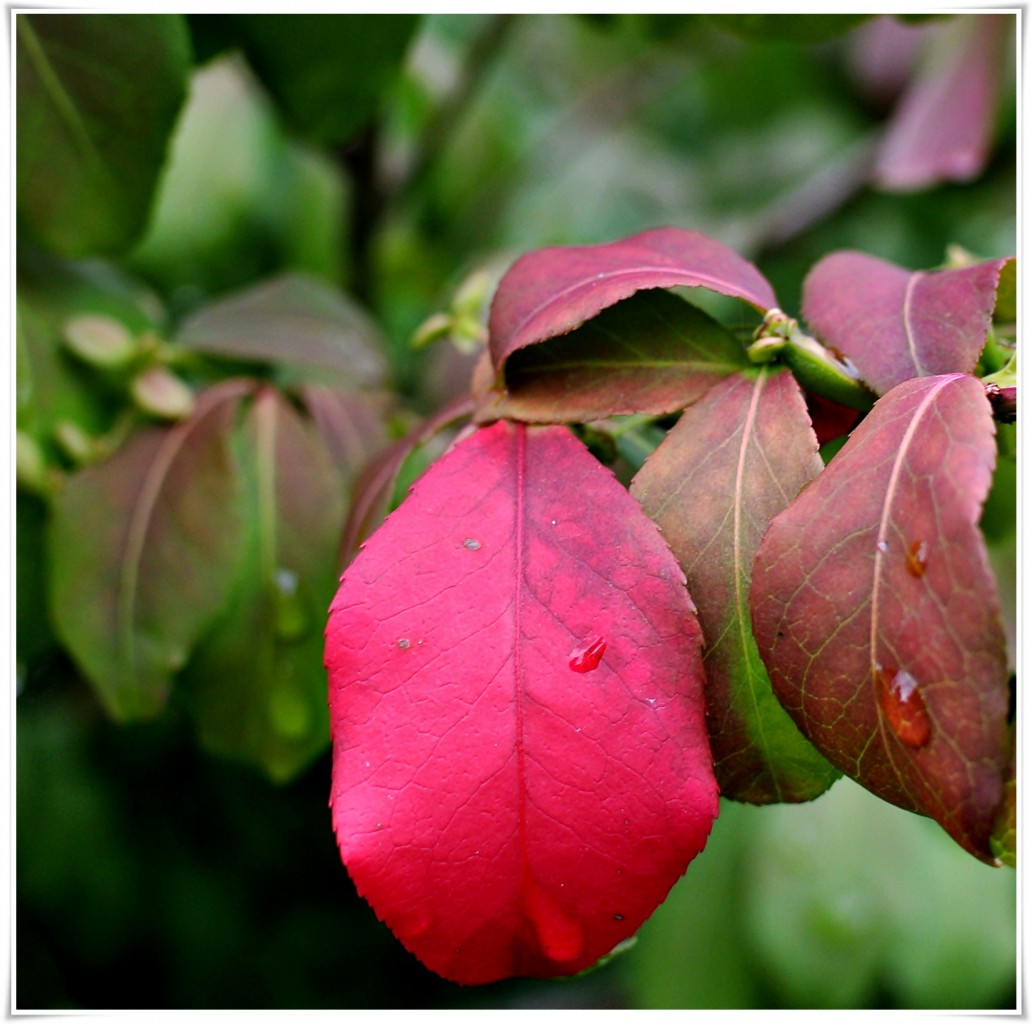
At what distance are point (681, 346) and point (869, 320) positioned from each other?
3.2 inches

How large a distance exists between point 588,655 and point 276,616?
0.31 m

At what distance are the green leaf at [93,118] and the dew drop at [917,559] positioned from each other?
50 cm

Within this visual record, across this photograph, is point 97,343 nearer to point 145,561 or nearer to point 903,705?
point 145,561

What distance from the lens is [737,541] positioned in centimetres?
38

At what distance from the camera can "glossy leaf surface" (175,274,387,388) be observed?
667 millimetres

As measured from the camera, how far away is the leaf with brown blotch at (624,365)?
0.42m

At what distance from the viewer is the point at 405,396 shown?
41.3 inches

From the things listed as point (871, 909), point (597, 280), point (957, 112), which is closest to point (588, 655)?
point (597, 280)

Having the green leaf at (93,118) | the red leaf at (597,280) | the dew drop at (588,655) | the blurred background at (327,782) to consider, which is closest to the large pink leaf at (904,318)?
the red leaf at (597,280)

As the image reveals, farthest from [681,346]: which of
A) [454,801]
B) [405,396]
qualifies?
[405,396]

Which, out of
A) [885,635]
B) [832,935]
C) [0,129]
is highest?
[0,129]

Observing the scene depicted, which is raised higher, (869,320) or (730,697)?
(869,320)

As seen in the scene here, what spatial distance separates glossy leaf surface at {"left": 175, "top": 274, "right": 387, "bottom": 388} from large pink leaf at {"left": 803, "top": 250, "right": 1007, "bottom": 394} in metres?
0.33
